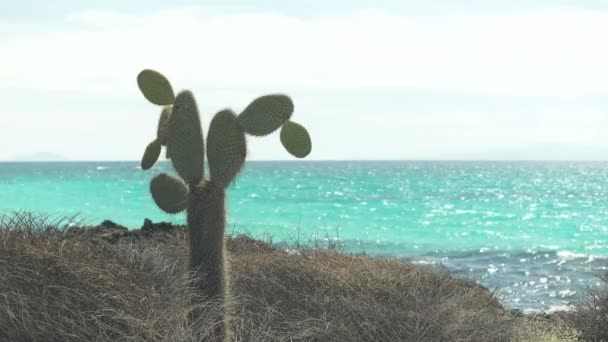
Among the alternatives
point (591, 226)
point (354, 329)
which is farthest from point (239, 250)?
point (591, 226)

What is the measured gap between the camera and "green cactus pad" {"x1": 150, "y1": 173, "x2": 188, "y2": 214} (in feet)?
26.6

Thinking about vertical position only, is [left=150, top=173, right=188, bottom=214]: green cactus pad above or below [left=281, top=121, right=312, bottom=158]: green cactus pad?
below

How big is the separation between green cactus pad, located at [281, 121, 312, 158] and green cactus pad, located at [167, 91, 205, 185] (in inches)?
35.2

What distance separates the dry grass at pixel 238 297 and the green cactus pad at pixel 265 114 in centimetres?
155

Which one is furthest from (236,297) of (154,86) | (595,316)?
(595,316)

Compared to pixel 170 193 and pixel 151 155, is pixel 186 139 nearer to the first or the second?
pixel 170 193

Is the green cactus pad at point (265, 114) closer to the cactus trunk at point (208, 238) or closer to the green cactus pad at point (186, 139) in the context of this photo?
the green cactus pad at point (186, 139)

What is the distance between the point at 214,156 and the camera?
7.52 metres

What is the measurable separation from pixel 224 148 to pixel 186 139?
1.20ft

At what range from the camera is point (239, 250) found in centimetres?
1121

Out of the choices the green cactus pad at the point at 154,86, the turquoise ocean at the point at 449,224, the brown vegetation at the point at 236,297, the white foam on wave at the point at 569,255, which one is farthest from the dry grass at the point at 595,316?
the white foam on wave at the point at 569,255

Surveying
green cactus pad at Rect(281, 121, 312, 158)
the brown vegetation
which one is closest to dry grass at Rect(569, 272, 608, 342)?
the brown vegetation

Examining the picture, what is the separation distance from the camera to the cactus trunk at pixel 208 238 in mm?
7617

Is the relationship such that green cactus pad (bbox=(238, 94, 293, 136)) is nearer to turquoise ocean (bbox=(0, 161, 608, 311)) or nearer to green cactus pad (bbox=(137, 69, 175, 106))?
turquoise ocean (bbox=(0, 161, 608, 311))
